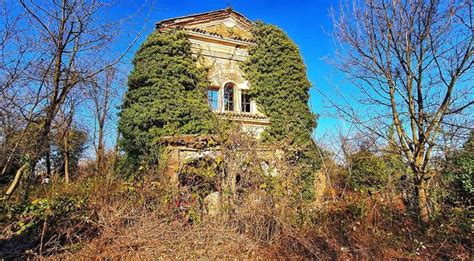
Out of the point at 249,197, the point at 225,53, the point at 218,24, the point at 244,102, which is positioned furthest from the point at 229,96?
the point at 249,197

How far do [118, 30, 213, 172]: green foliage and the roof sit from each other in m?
0.43

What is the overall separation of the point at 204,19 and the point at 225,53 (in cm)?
158

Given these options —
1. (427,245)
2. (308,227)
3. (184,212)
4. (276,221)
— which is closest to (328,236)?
(308,227)

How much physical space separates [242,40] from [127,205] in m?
9.42

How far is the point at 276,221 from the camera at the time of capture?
691 cm

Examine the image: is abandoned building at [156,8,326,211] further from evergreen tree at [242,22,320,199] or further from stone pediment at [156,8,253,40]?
evergreen tree at [242,22,320,199]

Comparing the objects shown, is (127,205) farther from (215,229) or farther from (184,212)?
(215,229)

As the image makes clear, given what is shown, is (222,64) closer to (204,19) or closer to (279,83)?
(204,19)

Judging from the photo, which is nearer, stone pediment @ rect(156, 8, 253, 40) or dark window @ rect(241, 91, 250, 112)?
stone pediment @ rect(156, 8, 253, 40)

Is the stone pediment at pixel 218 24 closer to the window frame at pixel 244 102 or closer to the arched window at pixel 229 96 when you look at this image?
the arched window at pixel 229 96

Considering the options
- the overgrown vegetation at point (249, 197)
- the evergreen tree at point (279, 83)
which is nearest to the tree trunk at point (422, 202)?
the overgrown vegetation at point (249, 197)

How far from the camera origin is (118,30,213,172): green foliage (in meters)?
11.8

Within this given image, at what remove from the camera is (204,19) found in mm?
13805

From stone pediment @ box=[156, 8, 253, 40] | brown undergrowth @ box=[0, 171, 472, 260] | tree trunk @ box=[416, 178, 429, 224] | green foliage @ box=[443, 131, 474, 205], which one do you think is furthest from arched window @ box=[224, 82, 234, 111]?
tree trunk @ box=[416, 178, 429, 224]
